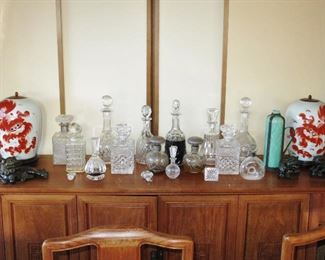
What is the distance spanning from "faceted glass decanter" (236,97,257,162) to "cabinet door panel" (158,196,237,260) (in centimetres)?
31

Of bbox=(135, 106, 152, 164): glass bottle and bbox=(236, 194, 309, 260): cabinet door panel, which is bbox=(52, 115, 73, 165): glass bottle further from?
bbox=(236, 194, 309, 260): cabinet door panel

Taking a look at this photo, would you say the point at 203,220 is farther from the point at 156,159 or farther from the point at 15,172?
the point at 15,172

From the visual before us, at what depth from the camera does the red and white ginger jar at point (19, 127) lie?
1.92 metres

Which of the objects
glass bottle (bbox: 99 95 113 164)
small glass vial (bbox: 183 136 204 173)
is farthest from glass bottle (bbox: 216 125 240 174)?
glass bottle (bbox: 99 95 113 164)

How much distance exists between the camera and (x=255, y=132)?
Answer: 87.7 inches

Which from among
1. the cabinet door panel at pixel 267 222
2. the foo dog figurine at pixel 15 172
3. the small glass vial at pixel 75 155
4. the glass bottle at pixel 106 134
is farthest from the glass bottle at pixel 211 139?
the foo dog figurine at pixel 15 172

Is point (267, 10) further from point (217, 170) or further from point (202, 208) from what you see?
point (202, 208)

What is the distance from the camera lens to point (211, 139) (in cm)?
209

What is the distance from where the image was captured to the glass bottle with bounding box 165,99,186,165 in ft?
6.66

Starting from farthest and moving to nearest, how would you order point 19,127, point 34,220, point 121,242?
point 19,127 → point 34,220 → point 121,242

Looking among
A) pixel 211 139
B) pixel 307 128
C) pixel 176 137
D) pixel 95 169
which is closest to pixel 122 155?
Answer: pixel 95 169

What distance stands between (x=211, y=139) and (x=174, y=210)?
432 millimetres

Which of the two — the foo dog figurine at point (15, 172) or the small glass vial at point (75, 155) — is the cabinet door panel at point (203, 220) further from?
the foo dog figurine at point (15, 172)

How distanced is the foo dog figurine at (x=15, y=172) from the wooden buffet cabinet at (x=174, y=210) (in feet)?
0.11
